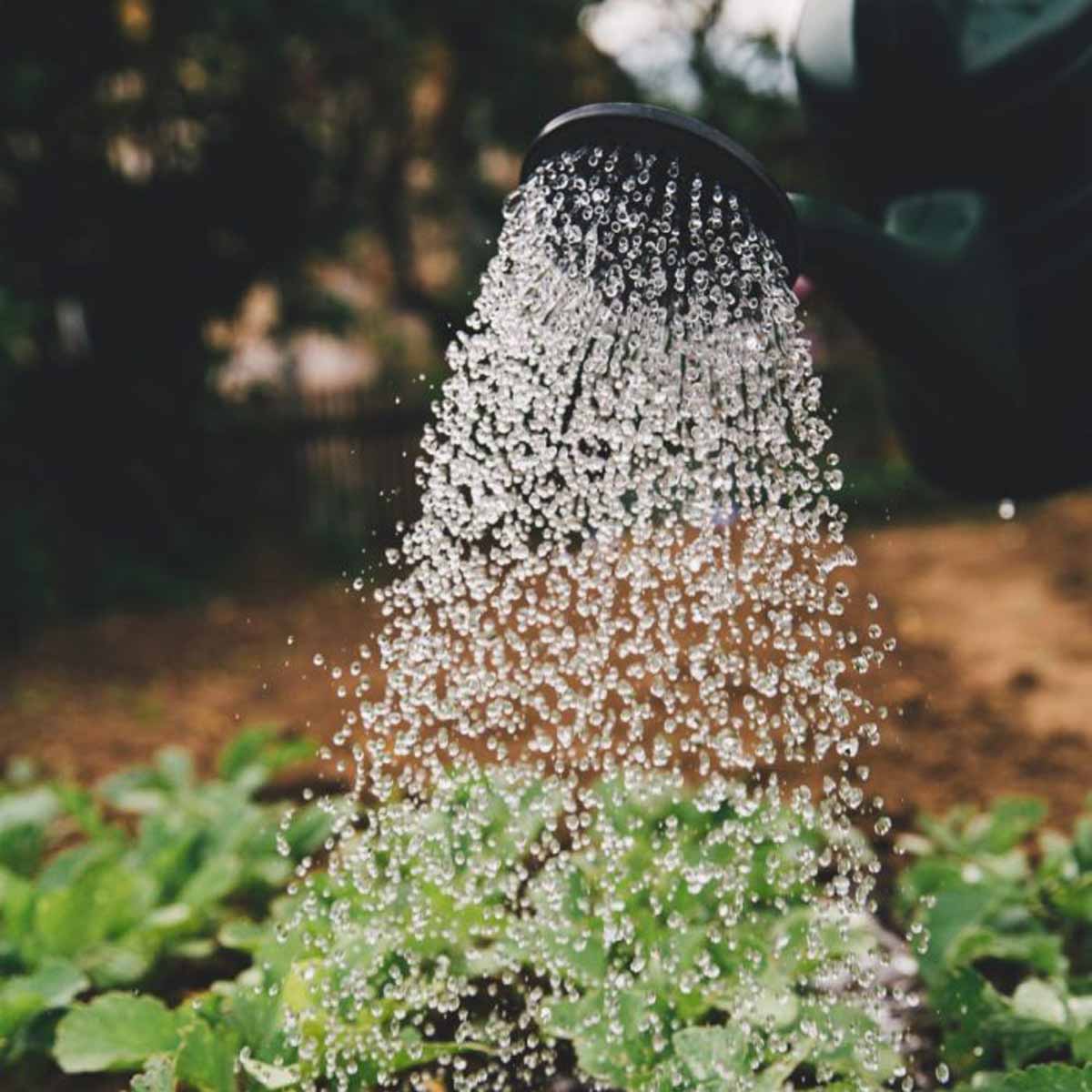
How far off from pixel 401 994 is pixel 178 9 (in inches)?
235

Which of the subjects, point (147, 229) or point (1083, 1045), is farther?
point (147, 229)

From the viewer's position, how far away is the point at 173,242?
698cm

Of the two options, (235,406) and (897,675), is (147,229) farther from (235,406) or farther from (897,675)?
(897,675)

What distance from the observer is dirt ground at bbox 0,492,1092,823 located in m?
3.38

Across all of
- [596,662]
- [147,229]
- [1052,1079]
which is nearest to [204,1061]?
[596,662]

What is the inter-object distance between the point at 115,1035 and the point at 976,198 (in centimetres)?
163

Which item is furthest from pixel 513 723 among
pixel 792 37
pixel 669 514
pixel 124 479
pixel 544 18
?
pixel 544 18

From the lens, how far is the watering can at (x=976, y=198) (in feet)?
5.65

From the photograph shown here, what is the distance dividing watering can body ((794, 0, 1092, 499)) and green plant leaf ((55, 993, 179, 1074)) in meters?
1.28

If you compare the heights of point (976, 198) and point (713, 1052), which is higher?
point (976, 198)

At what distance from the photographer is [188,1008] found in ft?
5.40

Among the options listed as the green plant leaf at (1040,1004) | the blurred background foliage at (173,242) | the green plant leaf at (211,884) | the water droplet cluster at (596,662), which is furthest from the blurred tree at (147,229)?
the green plant leaf at (1040,1004)

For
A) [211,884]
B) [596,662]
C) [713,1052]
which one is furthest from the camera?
[211,884]

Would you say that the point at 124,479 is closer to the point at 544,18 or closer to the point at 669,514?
the point at 544,18
